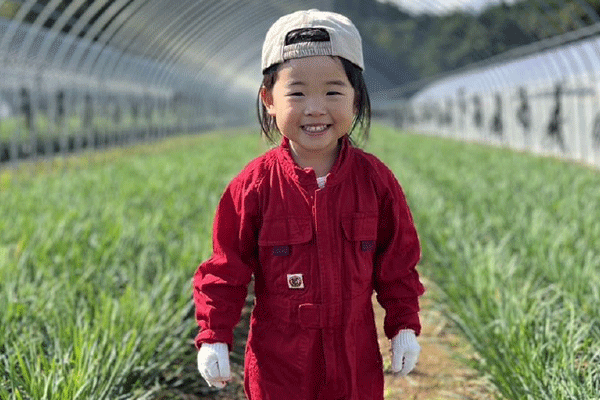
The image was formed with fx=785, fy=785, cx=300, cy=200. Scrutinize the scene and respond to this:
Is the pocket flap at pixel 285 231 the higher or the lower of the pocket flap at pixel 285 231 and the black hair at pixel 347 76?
the lower

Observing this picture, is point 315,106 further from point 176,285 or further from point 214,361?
point 176,285

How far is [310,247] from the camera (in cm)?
177

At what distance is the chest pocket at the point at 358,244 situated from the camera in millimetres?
1771

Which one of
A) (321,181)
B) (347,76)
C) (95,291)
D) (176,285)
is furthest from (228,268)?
(95,291)

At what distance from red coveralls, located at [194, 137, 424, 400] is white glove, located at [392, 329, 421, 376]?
21mm

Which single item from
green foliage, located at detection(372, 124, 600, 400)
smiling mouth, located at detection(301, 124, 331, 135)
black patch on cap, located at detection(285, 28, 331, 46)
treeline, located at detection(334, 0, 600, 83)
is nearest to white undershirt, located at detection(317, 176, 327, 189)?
smiling mouth, located at detection(301, 124, 331, 135)

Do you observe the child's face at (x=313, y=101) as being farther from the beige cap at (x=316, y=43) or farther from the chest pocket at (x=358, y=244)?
the chest pocket at (x=358, y=244)

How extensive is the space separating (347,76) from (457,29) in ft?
120

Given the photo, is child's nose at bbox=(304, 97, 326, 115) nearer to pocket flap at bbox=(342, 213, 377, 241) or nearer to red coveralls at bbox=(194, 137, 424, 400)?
red coveralls at bbox=(194, 137, 424, 400)

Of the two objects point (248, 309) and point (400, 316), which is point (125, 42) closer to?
point (248, 309)

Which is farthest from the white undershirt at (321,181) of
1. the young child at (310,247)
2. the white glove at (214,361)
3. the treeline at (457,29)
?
the treeline at (457,29)

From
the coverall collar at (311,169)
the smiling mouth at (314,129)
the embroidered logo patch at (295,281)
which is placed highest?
the smiling mouth at (314,129)

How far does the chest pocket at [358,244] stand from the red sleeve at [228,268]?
8.8 inches

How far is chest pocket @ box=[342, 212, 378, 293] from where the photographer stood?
1.77 meters
